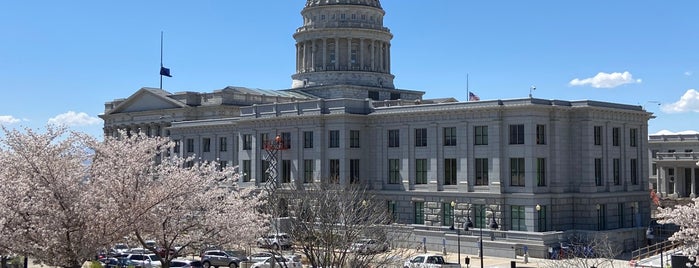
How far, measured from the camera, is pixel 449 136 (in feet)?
240

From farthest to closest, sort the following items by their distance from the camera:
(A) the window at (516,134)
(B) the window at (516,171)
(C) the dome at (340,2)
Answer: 1. (C) the dome at (340,2)
2. (B) the window at (516,171)
3. (A) the window at (516,134)

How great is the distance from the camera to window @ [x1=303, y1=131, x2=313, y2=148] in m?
81.9

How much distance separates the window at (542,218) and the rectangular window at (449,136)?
9.18 meters

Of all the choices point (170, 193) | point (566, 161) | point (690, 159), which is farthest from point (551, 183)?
A: point (690, 159)

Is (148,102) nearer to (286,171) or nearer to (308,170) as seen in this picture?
(286,171)

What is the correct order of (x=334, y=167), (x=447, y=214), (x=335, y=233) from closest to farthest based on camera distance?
1. (x=335, y=233)
2. (x=447, y=214)
3. (x=334, y=167)

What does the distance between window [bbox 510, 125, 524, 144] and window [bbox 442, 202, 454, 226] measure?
26.5 feet

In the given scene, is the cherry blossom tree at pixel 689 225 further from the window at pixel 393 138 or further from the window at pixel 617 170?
the window at pixel 393 138

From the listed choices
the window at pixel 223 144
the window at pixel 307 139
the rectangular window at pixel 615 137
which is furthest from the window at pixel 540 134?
the window at pixel 223 144

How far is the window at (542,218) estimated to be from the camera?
67.5 meters

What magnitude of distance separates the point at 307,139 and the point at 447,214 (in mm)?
16468

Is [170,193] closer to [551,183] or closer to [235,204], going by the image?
[235,204]

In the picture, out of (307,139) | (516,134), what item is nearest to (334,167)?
(307,139)

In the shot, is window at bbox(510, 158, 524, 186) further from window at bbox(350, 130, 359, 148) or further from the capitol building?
window at bbox(350, 130, 359, 148)
